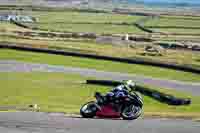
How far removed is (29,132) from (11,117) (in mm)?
2103

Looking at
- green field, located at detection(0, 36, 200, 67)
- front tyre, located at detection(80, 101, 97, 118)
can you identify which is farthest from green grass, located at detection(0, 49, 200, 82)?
front tyre, located at detection(80, 101, 97, 118)

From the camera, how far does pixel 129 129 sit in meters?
14.6

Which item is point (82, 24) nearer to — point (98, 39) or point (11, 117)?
point (98, 39)

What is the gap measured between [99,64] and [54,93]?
16676 millimetres

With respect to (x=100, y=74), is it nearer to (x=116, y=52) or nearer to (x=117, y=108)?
Answer: (x=116, y=52)

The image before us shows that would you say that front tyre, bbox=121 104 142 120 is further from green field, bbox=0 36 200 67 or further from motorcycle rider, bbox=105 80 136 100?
green field, bbox=0 36 200 67

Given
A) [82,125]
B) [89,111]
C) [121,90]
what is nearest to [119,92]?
[121,90]

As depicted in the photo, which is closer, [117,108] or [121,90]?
[121,90]

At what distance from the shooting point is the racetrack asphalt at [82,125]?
14203mm

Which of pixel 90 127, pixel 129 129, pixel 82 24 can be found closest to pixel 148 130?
pixel 129 129

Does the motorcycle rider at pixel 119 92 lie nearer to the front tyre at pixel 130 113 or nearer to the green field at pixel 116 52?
the front tyre at pixel 130 113

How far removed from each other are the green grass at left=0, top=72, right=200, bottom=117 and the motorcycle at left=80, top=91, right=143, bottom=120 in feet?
16.7

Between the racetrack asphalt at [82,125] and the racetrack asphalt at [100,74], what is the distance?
17811 millimetres

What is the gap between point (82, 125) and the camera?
14.9 m
